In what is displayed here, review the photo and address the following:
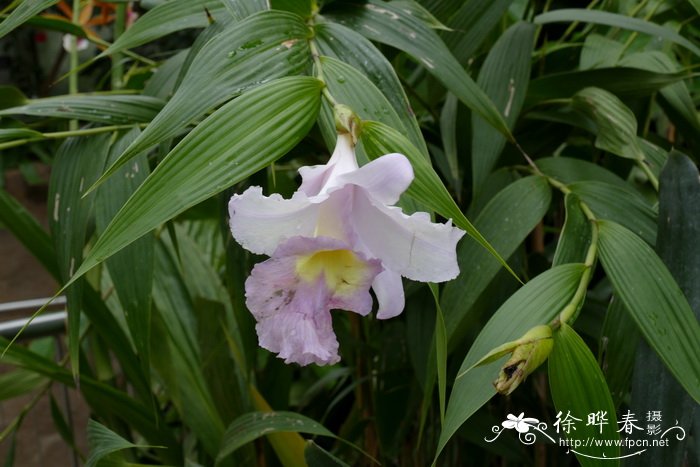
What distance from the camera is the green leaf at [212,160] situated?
1.11 ft

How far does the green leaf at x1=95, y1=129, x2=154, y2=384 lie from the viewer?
0.55 m

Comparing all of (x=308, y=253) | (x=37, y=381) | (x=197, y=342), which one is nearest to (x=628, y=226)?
(x=308, y=253)

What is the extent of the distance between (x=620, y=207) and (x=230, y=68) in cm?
32

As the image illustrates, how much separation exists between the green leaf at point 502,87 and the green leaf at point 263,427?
260 mm

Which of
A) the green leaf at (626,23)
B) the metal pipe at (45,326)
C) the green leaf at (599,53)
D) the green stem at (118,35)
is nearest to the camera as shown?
the green leaf at (626,23)

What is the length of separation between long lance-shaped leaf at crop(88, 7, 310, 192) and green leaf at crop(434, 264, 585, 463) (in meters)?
0.19

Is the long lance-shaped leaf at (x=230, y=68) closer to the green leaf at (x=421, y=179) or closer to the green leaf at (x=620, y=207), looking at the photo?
the green leaf at (x=421, y=179)

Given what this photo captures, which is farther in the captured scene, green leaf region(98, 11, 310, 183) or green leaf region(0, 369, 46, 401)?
green leaf region(0, 369, 46, 401)

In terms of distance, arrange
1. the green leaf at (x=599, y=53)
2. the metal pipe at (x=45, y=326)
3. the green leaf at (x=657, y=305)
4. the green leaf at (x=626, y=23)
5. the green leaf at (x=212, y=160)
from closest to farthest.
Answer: the green leaf at (x=212, y=160), the green leaf at (x=657, y=305), the green leaf at (x=626, y=23), the green leaf at (x=599, y=53), the metal pipe at (x=45, y=326)

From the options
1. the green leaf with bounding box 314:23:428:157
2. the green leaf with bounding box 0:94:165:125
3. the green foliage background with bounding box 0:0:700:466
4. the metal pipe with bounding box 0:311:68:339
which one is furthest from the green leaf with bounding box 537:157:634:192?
the metal pipe with bounding box 0:311:68:339

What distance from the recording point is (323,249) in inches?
14.4

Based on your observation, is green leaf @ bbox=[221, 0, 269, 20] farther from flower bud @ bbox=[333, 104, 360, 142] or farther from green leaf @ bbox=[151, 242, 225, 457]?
green leaf @ bbox=[151, 242, 225, 457]

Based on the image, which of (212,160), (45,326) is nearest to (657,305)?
(212,160)

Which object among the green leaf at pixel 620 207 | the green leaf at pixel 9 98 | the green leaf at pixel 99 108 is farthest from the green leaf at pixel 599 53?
the green leaf at pixel 9 98
